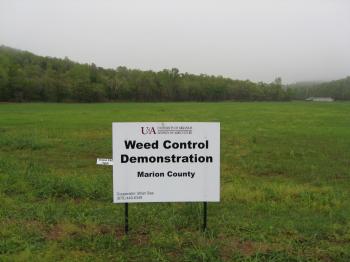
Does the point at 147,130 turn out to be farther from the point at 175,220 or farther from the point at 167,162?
the point at 175,220

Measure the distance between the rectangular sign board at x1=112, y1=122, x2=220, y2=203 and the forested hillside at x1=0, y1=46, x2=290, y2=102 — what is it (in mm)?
91012

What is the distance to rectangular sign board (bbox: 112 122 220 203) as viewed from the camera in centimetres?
521

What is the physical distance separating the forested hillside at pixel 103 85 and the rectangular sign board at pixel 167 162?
91012 mm

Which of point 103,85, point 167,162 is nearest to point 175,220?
point 167,162

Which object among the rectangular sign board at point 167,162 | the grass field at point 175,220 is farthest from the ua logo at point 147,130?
the grass field at point 175,220

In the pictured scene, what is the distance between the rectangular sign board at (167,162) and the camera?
205 inches

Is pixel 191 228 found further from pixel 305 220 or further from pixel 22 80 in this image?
pixel 22 80

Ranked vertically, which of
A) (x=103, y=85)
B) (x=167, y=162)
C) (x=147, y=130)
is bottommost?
(x=167, y=162)

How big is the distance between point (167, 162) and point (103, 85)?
110m

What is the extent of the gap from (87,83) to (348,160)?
9986 cm

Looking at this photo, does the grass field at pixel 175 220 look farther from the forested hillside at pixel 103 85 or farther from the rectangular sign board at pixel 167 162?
the forested hillside at pixel 103 85

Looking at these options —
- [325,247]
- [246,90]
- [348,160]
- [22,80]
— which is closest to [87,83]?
[22,80]

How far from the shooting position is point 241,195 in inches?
301

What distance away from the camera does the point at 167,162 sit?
5.30 metres
